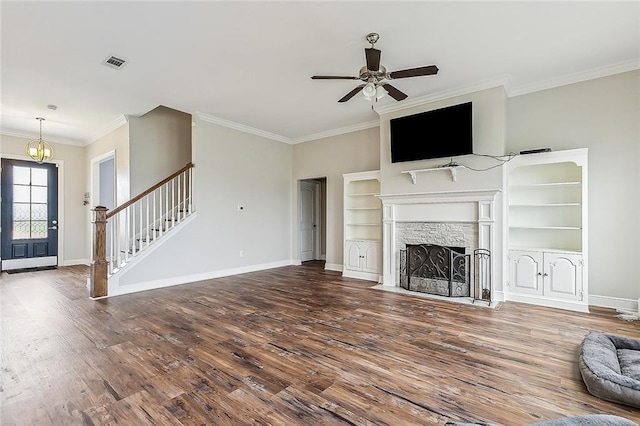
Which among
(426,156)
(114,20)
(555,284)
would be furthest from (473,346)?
(114,20)

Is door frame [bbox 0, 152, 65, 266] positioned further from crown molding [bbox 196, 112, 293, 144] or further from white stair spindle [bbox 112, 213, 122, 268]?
crown molding [bbox 196, 112, 293, 144]

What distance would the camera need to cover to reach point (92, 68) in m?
4.03

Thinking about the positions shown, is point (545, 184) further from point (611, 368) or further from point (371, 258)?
point (371, 258)

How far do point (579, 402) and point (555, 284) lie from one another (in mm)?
2576

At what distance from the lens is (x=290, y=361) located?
2.54m

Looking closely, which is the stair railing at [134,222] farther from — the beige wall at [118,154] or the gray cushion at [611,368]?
the gray cushion at [611,368]

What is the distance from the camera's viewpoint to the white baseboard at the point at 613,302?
385 cm

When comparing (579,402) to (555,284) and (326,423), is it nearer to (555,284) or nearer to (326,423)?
(326,423)

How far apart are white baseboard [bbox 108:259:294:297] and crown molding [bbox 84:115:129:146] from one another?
327 cm

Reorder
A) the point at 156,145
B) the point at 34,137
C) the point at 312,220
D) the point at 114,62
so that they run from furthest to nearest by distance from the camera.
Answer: the point at 312,220
the point at 34,137
the point at 156,145
the point at 114,62

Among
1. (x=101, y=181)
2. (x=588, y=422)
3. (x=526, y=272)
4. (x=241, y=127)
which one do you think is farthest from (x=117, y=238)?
(x=526, y=272)

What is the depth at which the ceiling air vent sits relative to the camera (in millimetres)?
3764

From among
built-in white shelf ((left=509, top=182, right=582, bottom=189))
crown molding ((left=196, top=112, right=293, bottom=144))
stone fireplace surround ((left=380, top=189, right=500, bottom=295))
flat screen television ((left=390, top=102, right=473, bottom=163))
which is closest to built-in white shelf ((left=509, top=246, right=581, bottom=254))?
stone fireplace surround ((left=380, top=189, right=500, bottom=295))

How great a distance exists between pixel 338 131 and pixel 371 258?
292cm
